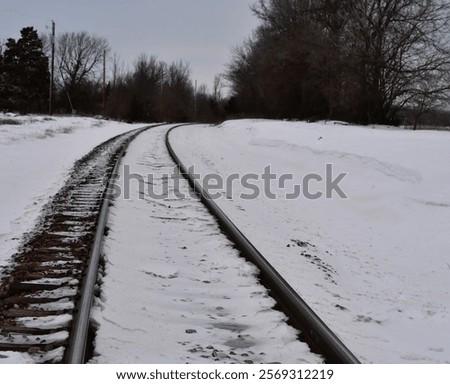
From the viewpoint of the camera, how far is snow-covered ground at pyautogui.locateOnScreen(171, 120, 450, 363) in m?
3.75

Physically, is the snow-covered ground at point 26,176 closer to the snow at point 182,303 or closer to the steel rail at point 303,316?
the snow at point 182,303

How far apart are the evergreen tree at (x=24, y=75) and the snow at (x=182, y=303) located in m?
55.0

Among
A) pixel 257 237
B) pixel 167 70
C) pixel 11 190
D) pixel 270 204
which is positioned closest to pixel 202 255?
pixel 257 237

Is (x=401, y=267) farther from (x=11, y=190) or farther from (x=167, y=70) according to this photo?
(x=167, y=70)

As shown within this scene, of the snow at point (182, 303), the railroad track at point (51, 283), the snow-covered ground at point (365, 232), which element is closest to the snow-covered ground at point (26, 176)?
the railroad track at point (51, 283)

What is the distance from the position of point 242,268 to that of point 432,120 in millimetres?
24081

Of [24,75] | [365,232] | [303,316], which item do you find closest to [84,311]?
[303,316]

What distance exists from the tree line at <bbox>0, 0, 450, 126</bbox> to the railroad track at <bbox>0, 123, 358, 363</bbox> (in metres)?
22.9

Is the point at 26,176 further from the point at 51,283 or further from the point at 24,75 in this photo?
the point at 24,75

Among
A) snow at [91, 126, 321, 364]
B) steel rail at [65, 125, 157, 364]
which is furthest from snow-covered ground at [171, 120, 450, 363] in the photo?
steel rail at [65, 125, 157, 364]

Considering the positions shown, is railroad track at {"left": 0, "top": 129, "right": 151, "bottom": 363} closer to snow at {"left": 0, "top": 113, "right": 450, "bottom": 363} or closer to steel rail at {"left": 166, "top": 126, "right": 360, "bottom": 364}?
snow at {"left": 0, "top": 113, "right": 450, "bottom": 363}

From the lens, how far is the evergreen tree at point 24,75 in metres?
54.5

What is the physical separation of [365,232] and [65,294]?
543 cm

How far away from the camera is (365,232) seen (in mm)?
7699
